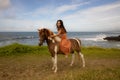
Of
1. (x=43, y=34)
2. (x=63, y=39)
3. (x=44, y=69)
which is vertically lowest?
(x=44, y=69)

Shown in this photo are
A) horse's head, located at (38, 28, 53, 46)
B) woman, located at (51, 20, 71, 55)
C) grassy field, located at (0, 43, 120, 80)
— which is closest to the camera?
grassy field, located at (0, 43, 120, 80)

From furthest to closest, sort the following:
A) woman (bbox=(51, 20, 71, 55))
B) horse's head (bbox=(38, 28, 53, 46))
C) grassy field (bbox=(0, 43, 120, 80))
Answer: woman (bbox=(51, 20, 71, 55))
horse's head (bbox=(38, 28, 53, 46))
grassy field (bbox=(0, 43, 120, 80))

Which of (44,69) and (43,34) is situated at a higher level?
(43,34)

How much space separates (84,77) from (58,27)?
3476 mm

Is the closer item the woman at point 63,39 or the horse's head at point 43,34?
the horse's head at point 43,34

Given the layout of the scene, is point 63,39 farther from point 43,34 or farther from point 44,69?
point 44,69

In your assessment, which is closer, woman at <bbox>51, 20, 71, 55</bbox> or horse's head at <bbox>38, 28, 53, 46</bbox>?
horse's head at <bbox>38, 28, 53, 46</bbox>

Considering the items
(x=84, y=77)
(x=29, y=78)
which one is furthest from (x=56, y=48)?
(x=84, y=77)

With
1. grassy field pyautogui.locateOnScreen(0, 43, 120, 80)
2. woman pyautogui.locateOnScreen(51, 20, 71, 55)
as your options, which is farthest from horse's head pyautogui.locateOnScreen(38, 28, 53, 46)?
grassy field pyautogui.locateOnScreen(0, 43, 120, 80)

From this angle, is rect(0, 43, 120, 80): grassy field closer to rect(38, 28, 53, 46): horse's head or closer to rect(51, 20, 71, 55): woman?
rect(51, 20, 71, 55): woman

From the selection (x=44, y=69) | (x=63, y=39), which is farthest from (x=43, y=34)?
(x=44, y=69)

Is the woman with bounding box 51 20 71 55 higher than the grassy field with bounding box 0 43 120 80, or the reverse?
the woman with bounding box 51 20 71 55

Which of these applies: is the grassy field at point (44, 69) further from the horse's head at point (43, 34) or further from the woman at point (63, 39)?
the horse's head at point (43, 34)

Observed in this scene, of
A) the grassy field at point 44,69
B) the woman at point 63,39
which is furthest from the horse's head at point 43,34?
the grassy field at point 44,69
